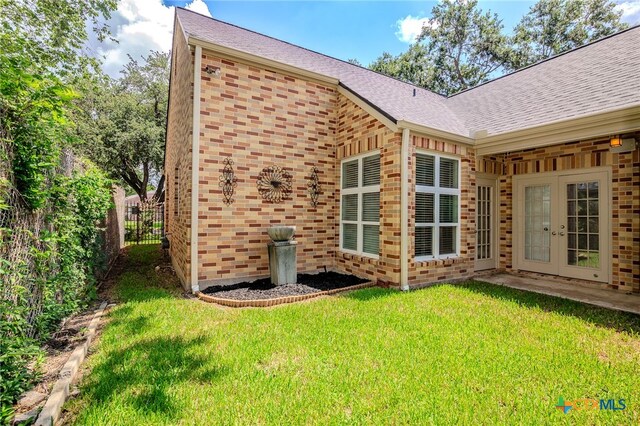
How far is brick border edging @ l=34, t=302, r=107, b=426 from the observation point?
2.09 m

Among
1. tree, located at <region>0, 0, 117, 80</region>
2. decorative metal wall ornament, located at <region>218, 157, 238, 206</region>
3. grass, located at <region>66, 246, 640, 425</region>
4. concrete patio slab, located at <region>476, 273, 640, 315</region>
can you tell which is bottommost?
grass, located at <region>66, 246, 640, 425</region>

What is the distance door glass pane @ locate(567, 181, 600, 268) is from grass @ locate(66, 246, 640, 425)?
2.11 metres

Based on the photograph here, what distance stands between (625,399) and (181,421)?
3361mm

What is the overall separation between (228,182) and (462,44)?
22.3 meters

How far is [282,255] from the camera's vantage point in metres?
5.73

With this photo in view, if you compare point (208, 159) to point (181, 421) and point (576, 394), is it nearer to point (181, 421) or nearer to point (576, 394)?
point (181, 421)

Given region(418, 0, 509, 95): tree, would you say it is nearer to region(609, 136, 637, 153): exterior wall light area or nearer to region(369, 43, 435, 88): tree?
region(369, 43, 435, 88): tree

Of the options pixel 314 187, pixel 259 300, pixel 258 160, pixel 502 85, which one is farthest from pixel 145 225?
pixel 502 85

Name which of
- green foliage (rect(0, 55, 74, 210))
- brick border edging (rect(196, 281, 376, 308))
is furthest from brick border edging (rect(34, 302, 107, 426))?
brick border edging (rect(196, 281, 376, 308))

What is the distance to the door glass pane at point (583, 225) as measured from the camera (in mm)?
5934

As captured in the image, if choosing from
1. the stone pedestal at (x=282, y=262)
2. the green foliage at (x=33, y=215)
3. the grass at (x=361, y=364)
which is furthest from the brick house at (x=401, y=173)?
the green foliage at (x=33, y=215)

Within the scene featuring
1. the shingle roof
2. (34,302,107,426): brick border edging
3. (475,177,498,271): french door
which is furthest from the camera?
(475,177,498,271): french door

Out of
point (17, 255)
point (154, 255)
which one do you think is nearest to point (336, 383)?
point (17, 255)

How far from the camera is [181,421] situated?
81.4 inches
